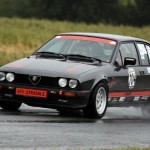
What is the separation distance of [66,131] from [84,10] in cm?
9544

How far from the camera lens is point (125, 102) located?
1356 cm

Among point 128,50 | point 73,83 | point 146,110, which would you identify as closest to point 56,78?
point 73,83

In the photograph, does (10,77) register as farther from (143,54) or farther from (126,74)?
(143,54)

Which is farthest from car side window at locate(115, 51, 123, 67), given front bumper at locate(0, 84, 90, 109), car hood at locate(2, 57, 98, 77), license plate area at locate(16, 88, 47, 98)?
license plate area at locate(16, 88, 47, 98)

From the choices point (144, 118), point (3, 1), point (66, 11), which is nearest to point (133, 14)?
point (66, 11)

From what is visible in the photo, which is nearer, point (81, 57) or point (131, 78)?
point (81, 57)

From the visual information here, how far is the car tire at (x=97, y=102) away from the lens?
1216 centimetres

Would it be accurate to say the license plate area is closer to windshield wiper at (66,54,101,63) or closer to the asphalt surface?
the asphalt surface

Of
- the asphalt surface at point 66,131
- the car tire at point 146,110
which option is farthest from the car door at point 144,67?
the asphalt surface at point 66,131

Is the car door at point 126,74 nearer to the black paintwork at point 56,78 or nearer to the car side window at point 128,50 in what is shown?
the car side window at point 128,50

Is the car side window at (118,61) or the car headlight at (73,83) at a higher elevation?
the car side window at (118,61)

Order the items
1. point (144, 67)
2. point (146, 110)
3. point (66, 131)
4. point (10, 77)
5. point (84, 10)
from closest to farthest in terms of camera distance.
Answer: point (66, 131), point (10, 77), point (144, 67), point (146, 110), point (84, 10)

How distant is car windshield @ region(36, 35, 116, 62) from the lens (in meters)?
13.1

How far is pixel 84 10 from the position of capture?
345 ft
